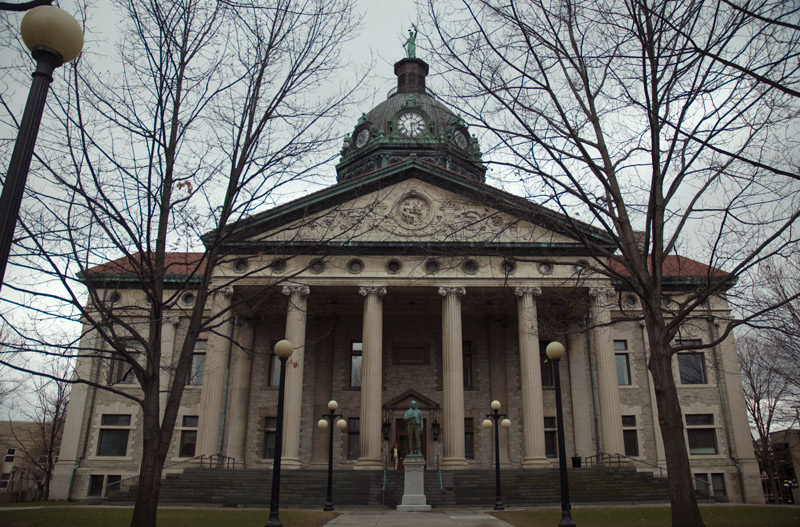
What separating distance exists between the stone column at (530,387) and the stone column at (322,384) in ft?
30.8

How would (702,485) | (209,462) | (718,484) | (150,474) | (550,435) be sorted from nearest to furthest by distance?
(150,474) < (209,462) < (702,485) < (718,484) < (550,435)

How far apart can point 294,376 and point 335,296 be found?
15.7 feet

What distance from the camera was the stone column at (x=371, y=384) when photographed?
2661 centimetres

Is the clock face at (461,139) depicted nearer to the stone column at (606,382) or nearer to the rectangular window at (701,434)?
the stone column at (606,382)

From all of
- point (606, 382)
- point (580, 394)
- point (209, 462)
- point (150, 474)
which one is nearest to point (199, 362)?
point (209, 462)

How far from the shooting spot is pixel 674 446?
38.4 ft

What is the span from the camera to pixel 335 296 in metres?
31.2

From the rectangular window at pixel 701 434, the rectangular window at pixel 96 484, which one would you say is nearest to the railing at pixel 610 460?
the rectangular window at pixel 701 434

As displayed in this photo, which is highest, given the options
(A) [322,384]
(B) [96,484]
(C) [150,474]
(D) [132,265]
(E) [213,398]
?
(A) [322,384]

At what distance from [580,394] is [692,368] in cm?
724

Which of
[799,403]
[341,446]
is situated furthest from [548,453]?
[799,403]

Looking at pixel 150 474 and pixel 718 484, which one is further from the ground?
pixel 150 474

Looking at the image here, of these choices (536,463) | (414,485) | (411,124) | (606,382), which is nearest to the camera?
(414,485)

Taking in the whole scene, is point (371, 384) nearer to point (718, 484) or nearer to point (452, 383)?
point (452, 383)
